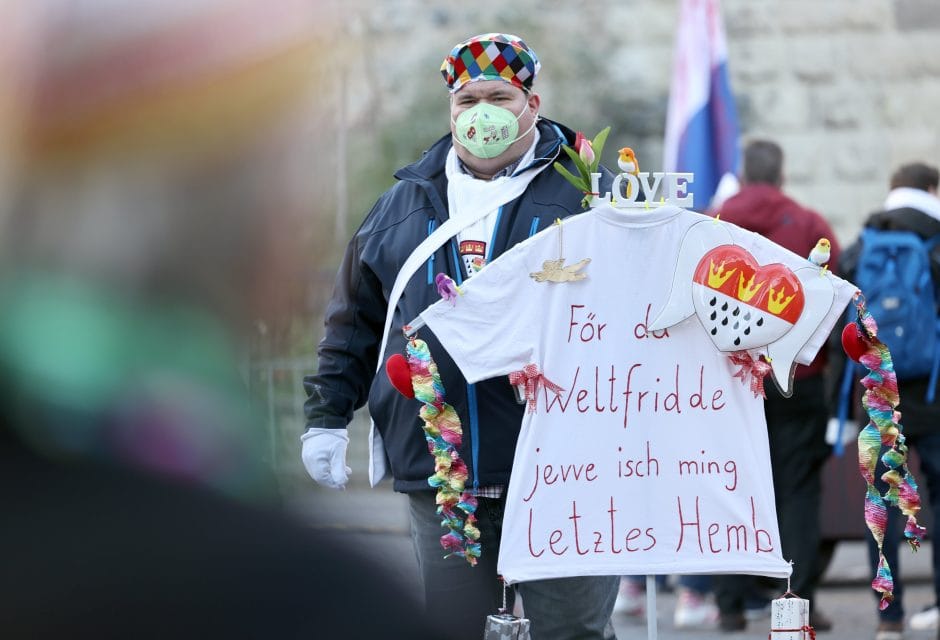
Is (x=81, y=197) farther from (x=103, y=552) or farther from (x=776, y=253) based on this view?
(x=776, y=253)

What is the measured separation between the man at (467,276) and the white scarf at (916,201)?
275cm

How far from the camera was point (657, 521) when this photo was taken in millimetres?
3246

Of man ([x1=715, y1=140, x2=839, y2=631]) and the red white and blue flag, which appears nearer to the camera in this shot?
man ([x1=715, y1=140, x2=839, y2=631])

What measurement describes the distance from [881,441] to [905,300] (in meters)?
2.54

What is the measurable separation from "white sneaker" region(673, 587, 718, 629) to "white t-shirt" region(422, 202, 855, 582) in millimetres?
3358

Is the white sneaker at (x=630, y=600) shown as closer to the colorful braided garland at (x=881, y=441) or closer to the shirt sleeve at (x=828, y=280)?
the colorful braided garland at (x=881, y=441)

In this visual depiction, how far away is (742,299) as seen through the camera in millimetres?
3217

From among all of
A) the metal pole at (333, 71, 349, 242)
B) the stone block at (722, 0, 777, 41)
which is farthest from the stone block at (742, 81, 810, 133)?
the metal pole at (333, 71, 349, 242)

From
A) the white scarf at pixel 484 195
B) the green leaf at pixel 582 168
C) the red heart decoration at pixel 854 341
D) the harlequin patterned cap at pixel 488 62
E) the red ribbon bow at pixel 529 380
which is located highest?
the harlequin patterned cap at pixel 488 62

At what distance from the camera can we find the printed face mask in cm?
339

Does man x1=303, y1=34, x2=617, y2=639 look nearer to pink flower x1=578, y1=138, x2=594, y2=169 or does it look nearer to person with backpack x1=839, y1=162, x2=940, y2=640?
pink flower x1=578, y1=138, x2=594, y2=169

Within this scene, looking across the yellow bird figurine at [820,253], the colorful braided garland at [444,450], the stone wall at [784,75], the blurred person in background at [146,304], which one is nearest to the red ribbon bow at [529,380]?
the colorful braided garland at [444,450]

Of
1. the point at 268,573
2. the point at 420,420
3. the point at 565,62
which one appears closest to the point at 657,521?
the point at 420,420

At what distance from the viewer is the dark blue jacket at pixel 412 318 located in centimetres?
333
